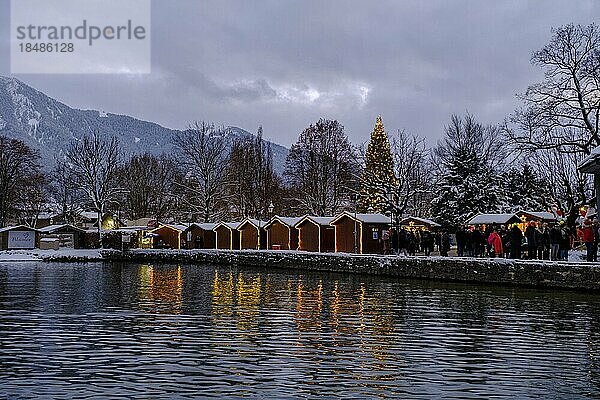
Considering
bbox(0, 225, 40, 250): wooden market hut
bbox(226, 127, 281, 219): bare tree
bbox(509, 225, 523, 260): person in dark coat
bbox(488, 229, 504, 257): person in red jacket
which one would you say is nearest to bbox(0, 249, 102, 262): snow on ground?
bbox(0, 225, 40, 250): wooden market hut

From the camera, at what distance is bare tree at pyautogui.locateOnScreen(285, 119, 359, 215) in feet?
235

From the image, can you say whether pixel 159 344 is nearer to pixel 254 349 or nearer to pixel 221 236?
pixel 254 349

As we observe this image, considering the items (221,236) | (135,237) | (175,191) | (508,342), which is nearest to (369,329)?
(508,342)

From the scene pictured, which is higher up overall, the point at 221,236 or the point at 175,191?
the point at 175,191

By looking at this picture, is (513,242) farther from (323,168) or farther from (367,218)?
(323,168)

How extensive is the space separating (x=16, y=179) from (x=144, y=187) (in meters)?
A: 21.1

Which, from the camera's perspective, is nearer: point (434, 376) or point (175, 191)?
point (434, 376)

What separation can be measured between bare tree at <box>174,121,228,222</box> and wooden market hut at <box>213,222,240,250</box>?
6.07 meters

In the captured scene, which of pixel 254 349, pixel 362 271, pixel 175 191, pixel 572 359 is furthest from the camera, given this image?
pixel 175 191

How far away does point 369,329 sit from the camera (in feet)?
52.0

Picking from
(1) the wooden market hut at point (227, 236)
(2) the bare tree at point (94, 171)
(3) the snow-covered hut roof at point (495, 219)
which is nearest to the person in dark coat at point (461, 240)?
(3) the snow-covered hut roof at point (495, 219)

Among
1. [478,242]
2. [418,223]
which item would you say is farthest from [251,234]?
[478,242]

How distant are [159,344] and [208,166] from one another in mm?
61849

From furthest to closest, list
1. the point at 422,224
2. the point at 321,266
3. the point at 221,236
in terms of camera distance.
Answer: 1. the point at 221,236
2. the point at 422,224
3. the point at 321,266
